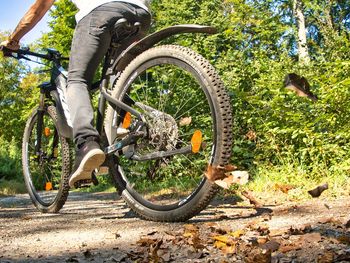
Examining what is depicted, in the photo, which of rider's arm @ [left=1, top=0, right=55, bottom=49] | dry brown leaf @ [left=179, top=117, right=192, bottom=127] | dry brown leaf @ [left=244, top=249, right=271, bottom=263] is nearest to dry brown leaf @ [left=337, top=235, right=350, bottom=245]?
dry brown leaf @ [left=244, top=249, right=271, bottom=263]

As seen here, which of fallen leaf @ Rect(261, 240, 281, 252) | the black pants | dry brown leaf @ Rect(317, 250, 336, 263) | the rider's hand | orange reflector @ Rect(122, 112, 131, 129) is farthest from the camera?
the rider's hand

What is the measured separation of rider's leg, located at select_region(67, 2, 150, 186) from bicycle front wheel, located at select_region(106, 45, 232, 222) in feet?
0.79

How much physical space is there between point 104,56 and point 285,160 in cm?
274

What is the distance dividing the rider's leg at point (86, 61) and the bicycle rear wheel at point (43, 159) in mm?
1152

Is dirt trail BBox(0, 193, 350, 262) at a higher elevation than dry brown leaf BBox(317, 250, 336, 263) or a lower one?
lower

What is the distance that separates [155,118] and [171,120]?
11 centimetres

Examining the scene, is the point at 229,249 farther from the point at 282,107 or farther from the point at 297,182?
the point at 282,107

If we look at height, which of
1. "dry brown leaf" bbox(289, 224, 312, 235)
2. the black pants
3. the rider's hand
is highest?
the rider's hand

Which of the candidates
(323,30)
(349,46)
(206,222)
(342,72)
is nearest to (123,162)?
(206,222)

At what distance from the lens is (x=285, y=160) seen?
16.4 ft

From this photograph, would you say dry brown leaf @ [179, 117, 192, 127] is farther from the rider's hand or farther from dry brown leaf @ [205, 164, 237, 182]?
the rider's hand

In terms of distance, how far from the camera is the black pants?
9.40 ft

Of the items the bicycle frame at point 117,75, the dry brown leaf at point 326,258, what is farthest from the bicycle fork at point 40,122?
the dry brown leaf at point 326,258

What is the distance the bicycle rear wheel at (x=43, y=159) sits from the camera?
13.8 feet
